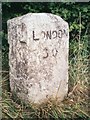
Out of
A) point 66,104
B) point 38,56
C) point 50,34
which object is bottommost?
point 66,104

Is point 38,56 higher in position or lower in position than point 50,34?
lower

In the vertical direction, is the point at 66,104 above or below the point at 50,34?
below

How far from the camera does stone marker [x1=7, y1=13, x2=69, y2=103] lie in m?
4.80

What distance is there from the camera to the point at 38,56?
15.9 ft

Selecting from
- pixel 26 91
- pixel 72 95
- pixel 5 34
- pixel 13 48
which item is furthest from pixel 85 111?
pixel 5 34

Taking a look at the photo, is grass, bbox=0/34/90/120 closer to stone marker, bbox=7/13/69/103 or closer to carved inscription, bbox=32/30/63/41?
stone marker, bbox=7/13/69/103

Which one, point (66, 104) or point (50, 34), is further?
point (66, 104)

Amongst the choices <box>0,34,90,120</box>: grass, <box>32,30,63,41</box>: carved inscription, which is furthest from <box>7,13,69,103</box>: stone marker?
<box>0,34,90,120</box>: grass

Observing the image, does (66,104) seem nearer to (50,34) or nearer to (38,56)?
(38,56)

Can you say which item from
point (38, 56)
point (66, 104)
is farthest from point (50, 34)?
point (66, 104)

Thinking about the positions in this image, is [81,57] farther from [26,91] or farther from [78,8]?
[26,91]

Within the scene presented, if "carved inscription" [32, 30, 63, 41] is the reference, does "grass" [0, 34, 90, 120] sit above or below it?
below

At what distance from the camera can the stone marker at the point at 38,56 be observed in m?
4.80

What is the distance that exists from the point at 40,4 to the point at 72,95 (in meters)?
1.62
